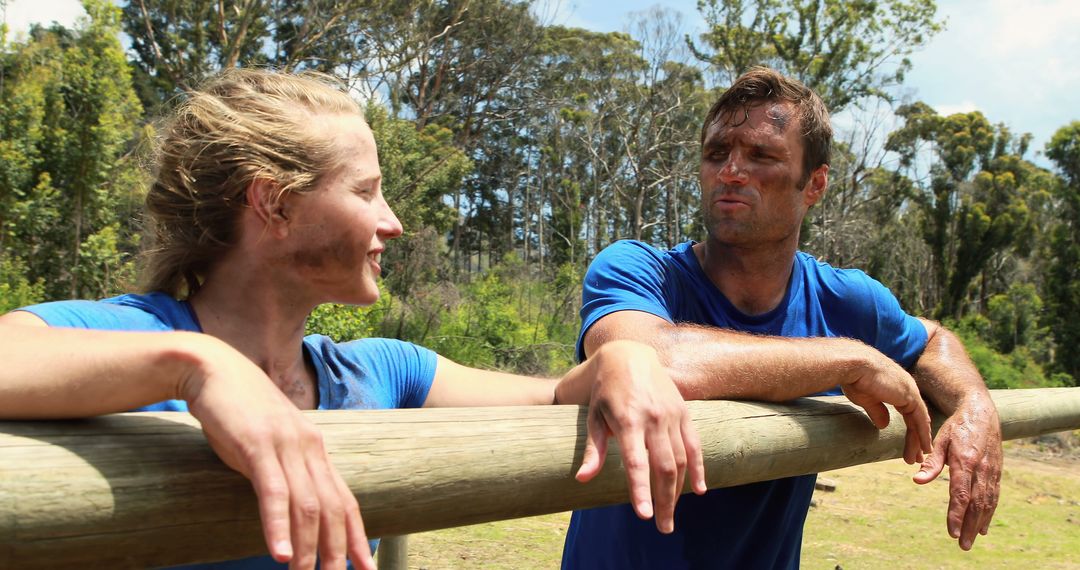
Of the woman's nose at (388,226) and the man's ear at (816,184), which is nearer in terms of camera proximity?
the woman's nose at (388,226)

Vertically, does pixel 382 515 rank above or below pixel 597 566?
above

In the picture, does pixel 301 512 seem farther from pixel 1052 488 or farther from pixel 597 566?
pixel 1052 488

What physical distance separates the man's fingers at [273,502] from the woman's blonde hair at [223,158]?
628 millimetres

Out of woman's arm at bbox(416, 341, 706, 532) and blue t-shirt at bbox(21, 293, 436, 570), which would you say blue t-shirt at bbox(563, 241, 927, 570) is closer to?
blue t-shirt at bbox(21, 293, 436, 570)

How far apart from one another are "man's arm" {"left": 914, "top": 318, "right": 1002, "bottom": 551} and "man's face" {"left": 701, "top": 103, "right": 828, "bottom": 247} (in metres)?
0.46

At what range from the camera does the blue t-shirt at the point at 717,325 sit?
1.76 metres

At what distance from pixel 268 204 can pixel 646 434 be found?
2.12 ft

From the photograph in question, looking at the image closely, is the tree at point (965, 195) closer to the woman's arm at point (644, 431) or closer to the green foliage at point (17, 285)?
the green foliage at point (17, 285)

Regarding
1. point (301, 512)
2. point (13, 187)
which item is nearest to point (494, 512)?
point (301, 512)

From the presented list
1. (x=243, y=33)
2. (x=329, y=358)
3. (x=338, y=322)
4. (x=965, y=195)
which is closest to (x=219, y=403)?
(x=329, y=358)

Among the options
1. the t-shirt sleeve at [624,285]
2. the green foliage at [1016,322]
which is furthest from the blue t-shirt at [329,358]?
the green foliage at [1016,322]

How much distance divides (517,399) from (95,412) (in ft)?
2.73

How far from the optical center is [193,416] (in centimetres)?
81

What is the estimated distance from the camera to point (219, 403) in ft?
2.49
